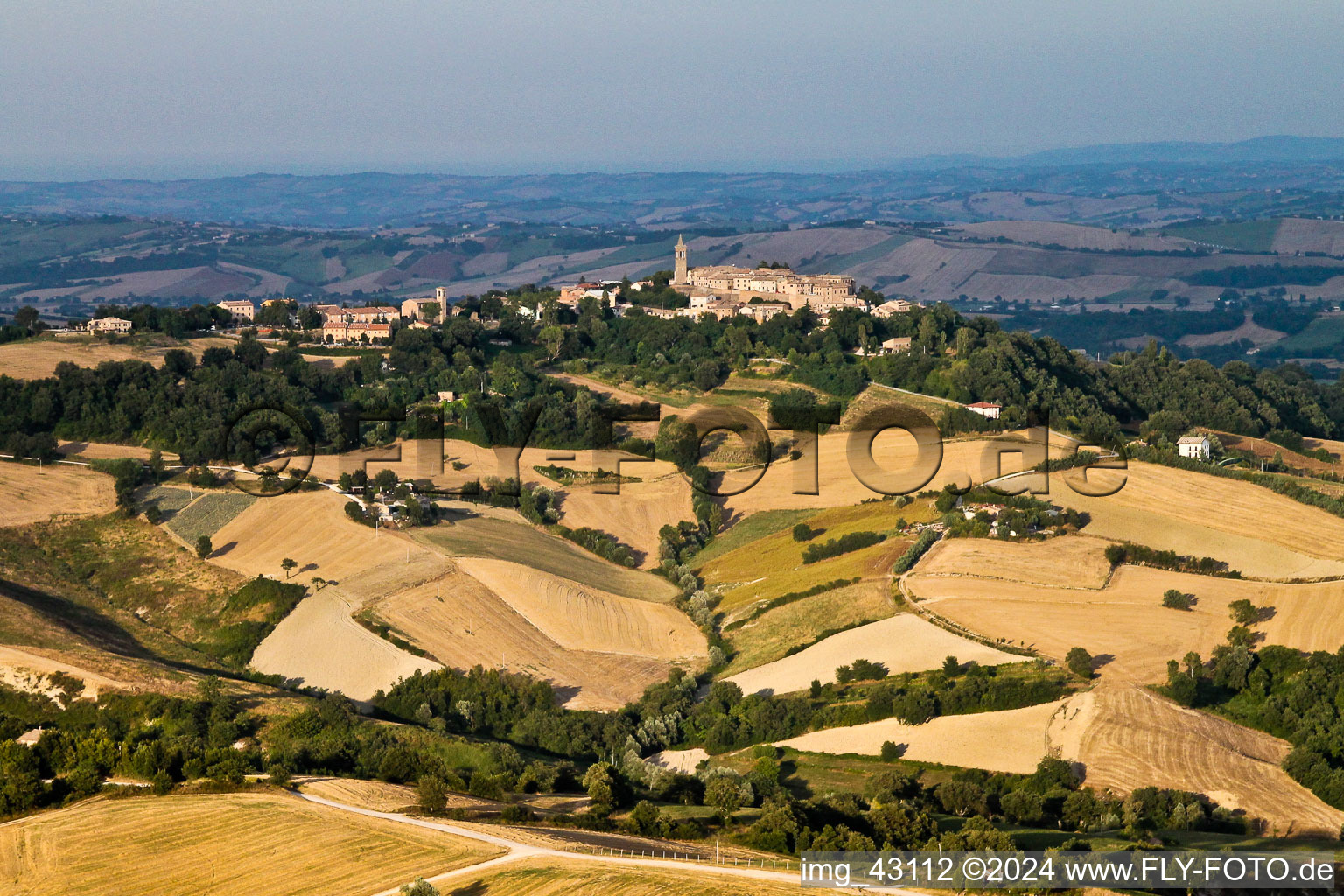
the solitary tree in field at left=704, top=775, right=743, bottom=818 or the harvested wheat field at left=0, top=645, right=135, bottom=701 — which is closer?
the solitary tree in field at left=704, top=775, right=743, bottom=818

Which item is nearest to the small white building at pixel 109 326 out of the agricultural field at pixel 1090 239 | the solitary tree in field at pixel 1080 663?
the solitary tree in field at pixel 1080 663

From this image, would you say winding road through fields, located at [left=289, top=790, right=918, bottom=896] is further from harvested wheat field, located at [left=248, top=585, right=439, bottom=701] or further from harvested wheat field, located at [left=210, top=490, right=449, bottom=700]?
harvested wheat field, located at [left=210, top=490, right=449, bottom=700]

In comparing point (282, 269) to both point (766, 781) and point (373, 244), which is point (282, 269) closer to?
point (373, 244)

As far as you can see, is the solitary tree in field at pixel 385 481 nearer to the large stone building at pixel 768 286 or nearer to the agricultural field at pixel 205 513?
the agricultural field at pixel 205 513

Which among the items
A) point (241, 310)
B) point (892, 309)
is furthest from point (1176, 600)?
point (241, 310)

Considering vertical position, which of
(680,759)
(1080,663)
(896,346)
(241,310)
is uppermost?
(241,310)

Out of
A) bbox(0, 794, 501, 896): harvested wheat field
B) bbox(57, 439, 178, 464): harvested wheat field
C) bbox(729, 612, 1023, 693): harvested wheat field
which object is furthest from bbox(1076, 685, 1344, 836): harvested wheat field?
bbox(57, 439, 178, 464): harvested wheat field

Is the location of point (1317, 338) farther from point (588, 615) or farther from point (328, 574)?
point (328, 574)
